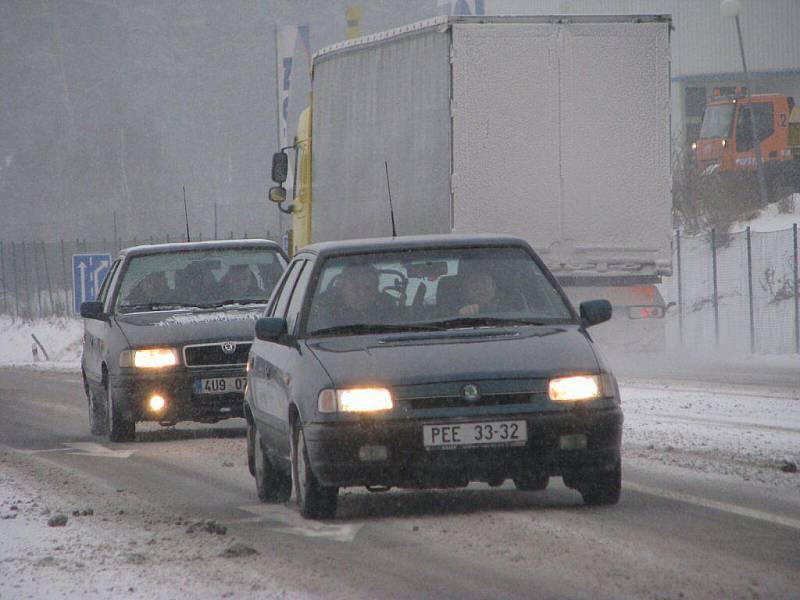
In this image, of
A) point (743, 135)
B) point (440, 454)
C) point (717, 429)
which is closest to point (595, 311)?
point (440, 454)

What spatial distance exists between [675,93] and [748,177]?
86.3 ft

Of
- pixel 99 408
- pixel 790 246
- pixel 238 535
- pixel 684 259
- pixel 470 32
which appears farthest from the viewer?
pixel 684 259

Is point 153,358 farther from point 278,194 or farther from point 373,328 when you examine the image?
point 278,194

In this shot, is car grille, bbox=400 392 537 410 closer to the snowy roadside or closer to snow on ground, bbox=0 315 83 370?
the snowy roadside

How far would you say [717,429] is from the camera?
13539 mm

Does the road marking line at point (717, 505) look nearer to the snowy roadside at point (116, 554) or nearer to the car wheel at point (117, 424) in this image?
the snowy roadside at point (116, 554)

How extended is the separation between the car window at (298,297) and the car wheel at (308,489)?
2.76ft

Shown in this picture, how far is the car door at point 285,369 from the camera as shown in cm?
900

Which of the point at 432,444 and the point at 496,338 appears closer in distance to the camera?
the point at 432,444

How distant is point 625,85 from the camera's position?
841 inches

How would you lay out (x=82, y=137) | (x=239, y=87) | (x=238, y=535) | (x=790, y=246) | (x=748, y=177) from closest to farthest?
(x=238, y=535), (x=790, y=246), (x=748, y=177), (x=82, y=137), (x=239, y=87)

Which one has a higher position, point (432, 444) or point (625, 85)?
point (625, 85)

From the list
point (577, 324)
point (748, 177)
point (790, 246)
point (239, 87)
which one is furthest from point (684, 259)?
point (239, 87)

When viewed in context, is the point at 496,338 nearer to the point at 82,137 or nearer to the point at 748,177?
the point at 748,177
